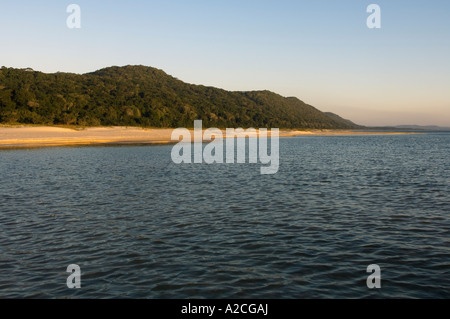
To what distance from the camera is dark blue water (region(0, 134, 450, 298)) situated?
1003 centimetres

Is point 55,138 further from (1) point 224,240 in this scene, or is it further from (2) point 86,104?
(1) point 224,240

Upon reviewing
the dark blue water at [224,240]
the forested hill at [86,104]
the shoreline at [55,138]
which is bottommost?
the dark blue water at [224,240]

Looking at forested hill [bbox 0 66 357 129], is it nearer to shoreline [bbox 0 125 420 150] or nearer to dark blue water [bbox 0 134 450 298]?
shoreline [bbox 0 125 420 150]

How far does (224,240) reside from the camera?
13.9m

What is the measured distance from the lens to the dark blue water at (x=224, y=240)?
Result: 1003 cm

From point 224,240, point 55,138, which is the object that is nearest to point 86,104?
point 55,138

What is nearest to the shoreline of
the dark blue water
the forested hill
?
the forested hill

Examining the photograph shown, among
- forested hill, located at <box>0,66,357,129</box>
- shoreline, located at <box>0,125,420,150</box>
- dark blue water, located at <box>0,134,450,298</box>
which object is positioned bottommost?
dark blue water, located at <box>0,134,450,298</box>

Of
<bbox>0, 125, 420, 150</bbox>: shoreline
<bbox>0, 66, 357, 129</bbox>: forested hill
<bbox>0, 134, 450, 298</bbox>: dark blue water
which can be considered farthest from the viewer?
<bbox>0, 66, 357, 129</bbox>: forested hill

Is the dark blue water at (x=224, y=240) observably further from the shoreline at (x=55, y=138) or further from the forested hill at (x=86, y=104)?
the forested hill at (x=86, y=104)

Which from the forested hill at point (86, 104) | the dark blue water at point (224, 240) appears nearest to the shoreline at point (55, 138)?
the forested hill at point (86, 104)

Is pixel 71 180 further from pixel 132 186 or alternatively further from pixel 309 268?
pixel 309 268

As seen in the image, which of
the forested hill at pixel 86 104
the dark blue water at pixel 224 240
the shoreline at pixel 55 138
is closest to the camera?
the dark blue water at pixel 224 240
